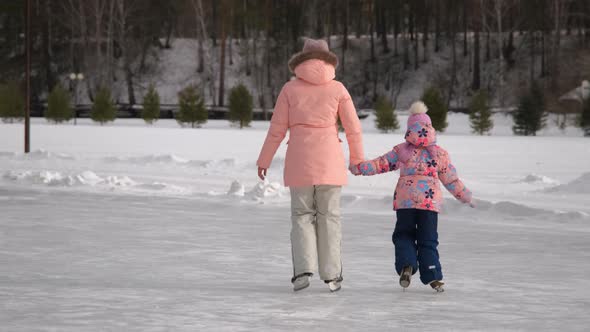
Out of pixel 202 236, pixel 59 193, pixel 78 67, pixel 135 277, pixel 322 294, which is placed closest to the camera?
pixel 322 294

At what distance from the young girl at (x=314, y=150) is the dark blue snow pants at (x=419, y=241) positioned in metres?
0.48

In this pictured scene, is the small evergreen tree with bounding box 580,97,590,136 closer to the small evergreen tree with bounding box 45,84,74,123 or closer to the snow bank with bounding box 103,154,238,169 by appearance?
the snow bank with bounding box 103,154,238,169

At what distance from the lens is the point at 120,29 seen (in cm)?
6831

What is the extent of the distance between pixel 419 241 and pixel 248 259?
255 cm

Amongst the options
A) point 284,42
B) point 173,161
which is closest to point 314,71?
point 173,161

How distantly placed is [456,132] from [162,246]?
39.6m

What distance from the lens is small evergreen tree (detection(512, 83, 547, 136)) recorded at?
143 feet

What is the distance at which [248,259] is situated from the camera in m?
9.66

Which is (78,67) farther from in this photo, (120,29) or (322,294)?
(322,294)

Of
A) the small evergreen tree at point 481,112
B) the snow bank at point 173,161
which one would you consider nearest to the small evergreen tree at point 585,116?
the small evergreen tree at point 481,112

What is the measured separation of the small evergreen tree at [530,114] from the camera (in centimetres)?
4350

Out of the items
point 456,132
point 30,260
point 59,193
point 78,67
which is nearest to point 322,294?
point 30,260

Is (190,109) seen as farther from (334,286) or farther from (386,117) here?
(334,286)

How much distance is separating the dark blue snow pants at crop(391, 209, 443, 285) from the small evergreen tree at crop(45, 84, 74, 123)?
41.1 metres
